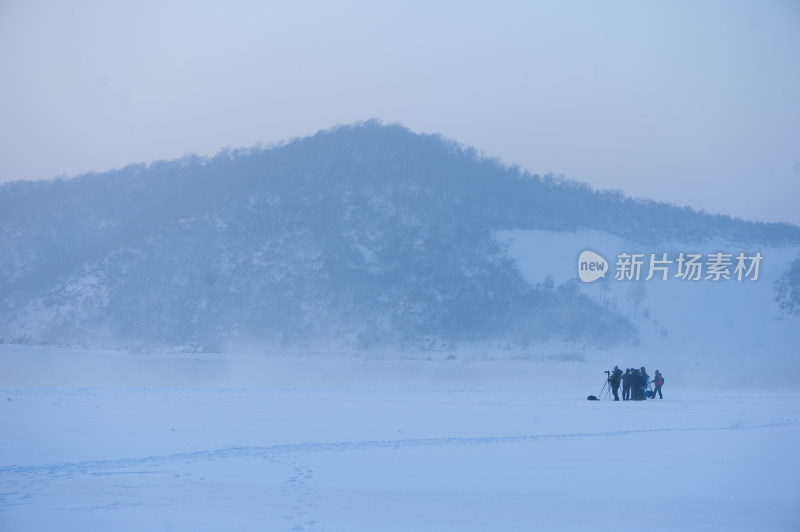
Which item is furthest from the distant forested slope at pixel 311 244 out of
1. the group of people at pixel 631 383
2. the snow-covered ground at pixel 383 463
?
the snow-covered ground at pixel 383 463

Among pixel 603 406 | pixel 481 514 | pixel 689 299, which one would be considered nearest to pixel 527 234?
pixel 689 299

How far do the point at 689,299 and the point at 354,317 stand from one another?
86.3 ft

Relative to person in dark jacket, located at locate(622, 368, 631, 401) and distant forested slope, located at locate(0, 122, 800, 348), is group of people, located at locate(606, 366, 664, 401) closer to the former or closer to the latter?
person in dark jacket, located at locate(622, 368, 631, 401)

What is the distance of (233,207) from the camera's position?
69500 millimetres

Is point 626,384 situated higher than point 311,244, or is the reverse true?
point 311,244

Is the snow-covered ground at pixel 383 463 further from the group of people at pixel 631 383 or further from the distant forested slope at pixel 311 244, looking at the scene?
Answer: the distant forested slope at pixel 311 244

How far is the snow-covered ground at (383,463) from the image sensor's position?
334 inches

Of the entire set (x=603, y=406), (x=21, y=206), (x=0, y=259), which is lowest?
(x=603, y=406)

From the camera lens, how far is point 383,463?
1170 centimetres

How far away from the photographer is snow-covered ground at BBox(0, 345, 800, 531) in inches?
334

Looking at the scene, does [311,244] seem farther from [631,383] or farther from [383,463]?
[383,463]

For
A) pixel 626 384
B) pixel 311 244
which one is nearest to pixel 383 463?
pixel 626 384

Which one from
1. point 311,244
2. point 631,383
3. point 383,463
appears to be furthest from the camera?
point 311,244

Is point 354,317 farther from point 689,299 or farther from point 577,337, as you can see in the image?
point 689,299
